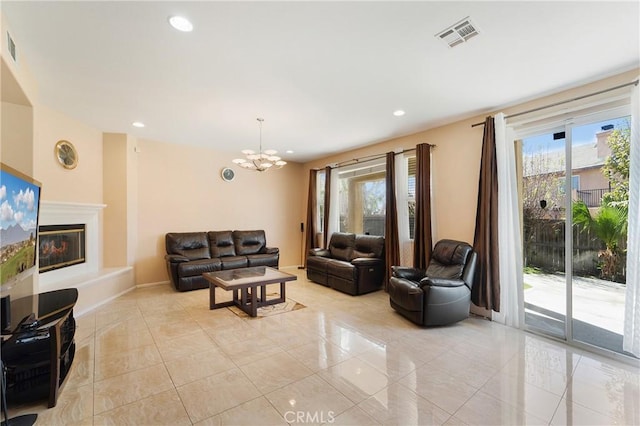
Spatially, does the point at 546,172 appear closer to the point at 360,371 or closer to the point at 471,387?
the point at 471,387

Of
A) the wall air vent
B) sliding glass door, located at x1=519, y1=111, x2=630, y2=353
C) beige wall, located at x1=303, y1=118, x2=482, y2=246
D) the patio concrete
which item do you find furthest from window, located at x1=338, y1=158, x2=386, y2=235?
the wall air vent

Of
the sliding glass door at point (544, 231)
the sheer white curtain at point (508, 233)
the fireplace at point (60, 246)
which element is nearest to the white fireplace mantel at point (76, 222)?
the fireplace at point (60, 246)

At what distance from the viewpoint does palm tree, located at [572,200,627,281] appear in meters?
2.68

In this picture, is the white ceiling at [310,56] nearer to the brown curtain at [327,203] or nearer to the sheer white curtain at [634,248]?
the sheer white curtain at [634,248]

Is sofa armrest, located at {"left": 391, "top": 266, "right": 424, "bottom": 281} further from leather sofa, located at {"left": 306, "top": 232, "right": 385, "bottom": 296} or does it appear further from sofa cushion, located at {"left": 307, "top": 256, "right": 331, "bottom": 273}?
sofa cushion, located at {"left": 307, "top": 256, "right": 331, "bottom": 273}

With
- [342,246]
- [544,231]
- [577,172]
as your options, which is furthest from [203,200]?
[577,172]

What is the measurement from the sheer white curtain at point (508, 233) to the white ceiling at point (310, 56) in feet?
2.00

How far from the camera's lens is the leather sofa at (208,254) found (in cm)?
463

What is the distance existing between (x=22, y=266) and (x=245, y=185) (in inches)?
168

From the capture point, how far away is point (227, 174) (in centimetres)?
594

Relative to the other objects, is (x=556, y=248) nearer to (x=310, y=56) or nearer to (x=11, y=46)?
(x=310, y=56)

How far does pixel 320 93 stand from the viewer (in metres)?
3.05

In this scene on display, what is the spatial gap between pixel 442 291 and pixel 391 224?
1682 millimetres

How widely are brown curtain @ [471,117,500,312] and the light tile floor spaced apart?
385mm
